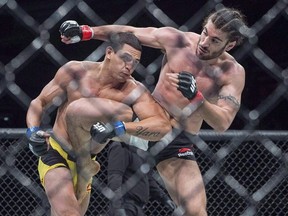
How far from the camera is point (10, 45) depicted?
16.6 feet

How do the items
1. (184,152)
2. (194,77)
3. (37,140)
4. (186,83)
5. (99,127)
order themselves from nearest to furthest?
1. (186,83)
2. (99,127)
3. (37,140)
4. (194,77)
5. (184,152)

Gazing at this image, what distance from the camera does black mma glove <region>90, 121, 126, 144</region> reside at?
10.5 ft

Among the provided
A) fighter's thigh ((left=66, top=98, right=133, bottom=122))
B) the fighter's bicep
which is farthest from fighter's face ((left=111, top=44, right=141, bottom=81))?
the fighter's bicep

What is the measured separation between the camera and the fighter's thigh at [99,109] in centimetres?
317

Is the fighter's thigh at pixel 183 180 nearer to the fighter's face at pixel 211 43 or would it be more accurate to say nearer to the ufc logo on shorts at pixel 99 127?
the fighter's face at pixel 211 43

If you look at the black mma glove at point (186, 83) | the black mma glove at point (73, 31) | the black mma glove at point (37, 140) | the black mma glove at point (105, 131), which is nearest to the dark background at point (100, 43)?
the black mma glove at point (73, 31)

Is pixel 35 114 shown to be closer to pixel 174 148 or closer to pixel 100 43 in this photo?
pixel 174 148

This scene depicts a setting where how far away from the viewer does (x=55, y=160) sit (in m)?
3.64

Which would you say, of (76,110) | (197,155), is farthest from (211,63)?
(197,155)

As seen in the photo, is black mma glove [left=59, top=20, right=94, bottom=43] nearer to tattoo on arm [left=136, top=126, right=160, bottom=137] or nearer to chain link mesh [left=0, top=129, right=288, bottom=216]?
tattoo on arm [left=136, top=126, right=160, bottom=137]

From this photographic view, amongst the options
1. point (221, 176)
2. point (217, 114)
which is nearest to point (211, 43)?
point (217, 114)

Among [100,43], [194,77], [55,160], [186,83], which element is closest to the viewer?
[186,83]

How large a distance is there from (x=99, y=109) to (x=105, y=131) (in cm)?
9

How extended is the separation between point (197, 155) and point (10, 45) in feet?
4.05
